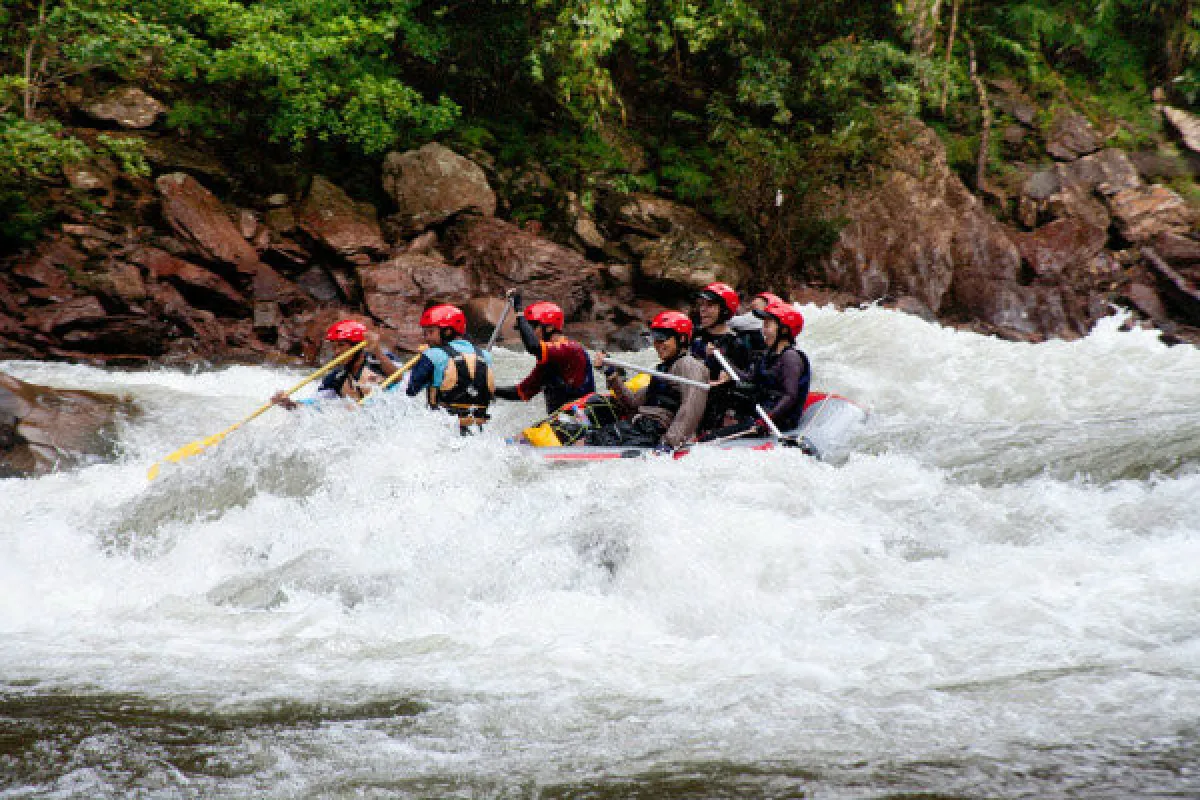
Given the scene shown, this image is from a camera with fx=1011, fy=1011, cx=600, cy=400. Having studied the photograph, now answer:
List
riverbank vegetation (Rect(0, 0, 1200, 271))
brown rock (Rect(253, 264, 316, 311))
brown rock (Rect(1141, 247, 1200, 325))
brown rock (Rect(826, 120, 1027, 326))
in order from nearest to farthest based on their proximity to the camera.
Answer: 1. riverbank vegetation (Rect(0, 0, 1200, 271))
2. brown rock (Rect(253, 264, 316, 311))
3. brown rock (Rect(1141, 247, 1200, 325))
4. brown rock (Rect(826, 120, 1027, 326))

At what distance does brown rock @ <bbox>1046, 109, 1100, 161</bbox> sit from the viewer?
739 inches

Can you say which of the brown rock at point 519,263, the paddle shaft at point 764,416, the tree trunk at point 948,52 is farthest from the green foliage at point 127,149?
the tree trunk at point 948,52

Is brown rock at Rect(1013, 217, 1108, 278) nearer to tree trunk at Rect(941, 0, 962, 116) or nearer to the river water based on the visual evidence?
tree trunk at Rect(941, 0, 962, 116)

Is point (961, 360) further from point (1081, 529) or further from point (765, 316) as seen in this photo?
point (1081, 529)

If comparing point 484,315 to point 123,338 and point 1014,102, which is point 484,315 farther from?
point 1014,102

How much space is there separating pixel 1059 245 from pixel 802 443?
510 inches

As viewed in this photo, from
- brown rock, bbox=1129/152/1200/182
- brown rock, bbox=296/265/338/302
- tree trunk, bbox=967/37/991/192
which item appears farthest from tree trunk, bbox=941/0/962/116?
brown rock, bbox=296/265/338/302

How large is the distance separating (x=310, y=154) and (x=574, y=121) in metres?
4.62

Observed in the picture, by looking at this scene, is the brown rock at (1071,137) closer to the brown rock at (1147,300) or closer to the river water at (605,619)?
the brown rock at (1147,300)

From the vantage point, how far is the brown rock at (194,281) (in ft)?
42.9

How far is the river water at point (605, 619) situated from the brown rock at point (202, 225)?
6.41 m

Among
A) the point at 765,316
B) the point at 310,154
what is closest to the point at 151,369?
the point at 310,154

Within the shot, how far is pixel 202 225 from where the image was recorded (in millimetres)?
13859

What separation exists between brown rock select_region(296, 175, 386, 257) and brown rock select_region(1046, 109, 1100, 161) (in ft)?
41.2
